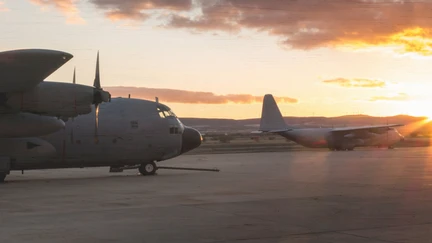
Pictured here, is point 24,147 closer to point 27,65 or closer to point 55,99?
point 55,99

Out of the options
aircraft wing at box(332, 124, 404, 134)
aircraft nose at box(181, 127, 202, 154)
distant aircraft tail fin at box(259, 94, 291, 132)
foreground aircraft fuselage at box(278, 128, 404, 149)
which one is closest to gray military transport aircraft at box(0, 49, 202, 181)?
aircraft nose at box(181, 127, 202, 154)

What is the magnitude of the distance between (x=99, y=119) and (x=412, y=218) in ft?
55.6

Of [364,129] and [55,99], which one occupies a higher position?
[55,99]

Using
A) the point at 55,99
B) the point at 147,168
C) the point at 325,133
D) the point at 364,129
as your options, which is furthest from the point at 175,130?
the point at 364,129

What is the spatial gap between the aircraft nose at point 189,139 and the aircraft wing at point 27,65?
35.4 ft

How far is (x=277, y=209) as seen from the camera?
1464cm

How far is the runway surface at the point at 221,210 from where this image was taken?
1098 centimetres

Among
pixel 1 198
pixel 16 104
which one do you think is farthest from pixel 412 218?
pixel 16 104

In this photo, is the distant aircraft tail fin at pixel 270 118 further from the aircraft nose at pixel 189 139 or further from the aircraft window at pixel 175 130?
the aircraft window at pixel 175 130

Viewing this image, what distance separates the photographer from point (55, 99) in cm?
2094

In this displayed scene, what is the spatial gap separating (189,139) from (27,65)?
12.4m

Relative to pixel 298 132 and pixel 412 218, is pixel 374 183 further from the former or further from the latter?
pixel 298 132

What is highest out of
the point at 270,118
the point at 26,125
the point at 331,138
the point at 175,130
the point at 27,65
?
the point at 27,65

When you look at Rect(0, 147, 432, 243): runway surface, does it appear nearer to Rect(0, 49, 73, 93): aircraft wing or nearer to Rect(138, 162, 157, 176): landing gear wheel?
Rect(0, 49, 73, 93): aircraft wing
